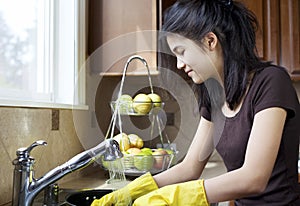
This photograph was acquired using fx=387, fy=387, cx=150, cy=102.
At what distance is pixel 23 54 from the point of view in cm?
144

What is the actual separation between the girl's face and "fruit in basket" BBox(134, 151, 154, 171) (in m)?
0.48

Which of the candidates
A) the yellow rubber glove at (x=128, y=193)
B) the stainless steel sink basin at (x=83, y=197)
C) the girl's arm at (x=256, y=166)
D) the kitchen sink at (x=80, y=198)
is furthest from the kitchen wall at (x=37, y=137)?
the girl's arm at (x=256, y=166)

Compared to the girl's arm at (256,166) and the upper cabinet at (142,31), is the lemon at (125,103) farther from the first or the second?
the girl's arm at (256,166)

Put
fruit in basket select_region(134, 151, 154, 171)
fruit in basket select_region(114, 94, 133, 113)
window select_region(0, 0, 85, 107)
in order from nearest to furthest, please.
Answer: window select_region(0, 0, 85, 107), fruit in basket select_region(134, 151, 154, 171), fruit in basket select_region(114, 94, 133, 113)

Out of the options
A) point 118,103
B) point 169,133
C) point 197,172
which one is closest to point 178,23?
point 197,172

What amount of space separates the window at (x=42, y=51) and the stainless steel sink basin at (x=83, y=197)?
0.35m

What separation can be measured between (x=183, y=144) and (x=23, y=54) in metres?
0.93

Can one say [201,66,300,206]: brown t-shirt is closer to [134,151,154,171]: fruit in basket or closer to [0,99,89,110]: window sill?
[134,151,154,171]: fruit in basket

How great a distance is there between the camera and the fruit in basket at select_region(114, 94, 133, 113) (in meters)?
1.59

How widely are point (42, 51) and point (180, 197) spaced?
936 millimetres

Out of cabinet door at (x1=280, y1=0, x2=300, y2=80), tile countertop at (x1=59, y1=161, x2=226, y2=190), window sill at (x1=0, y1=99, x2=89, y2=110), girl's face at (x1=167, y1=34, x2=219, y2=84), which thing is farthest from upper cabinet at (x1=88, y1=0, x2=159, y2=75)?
cabinet door at (x1=280, y1=0, x2=300, y2=80)

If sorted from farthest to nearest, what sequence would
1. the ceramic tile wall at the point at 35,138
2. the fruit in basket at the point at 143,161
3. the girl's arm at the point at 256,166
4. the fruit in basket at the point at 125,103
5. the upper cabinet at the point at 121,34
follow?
the upper cabinet at the point at 121,34 → the fruit in basket at the point at 125,103 → the fruit in basket at the point at 143,161 → the ceramic tile wall at the point at 35,138 → the girl's arm at the point at 256,166

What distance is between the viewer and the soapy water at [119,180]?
1.04m

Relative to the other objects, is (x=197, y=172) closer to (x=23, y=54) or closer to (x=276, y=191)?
(x=276, y=191)
